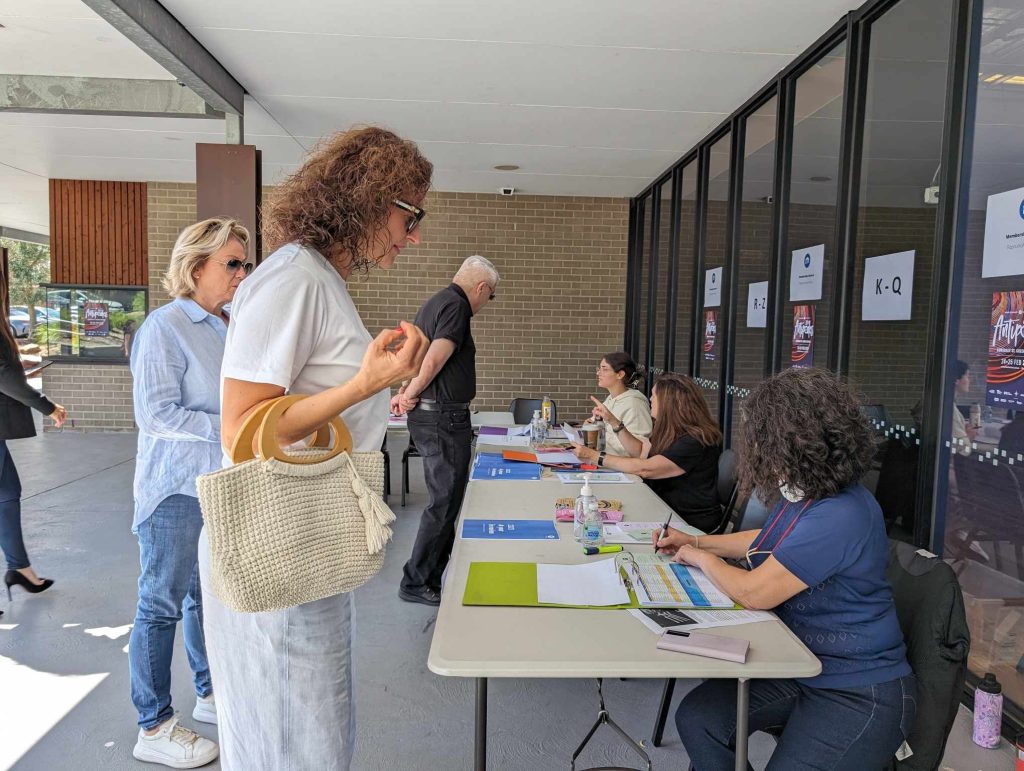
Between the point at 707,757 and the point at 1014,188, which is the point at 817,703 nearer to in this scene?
the point at 707,757

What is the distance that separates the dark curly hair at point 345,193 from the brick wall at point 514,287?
745 cm

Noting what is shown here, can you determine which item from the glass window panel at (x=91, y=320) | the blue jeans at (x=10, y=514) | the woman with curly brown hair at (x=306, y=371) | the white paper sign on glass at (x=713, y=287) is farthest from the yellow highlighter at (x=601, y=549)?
the glass window panel at (x=91, y=320)

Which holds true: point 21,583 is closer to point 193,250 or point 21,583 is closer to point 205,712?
point 205,712

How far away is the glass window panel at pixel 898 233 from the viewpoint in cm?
289

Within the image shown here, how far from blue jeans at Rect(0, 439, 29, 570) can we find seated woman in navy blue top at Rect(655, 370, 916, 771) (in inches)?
138

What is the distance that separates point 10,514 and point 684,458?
3.41m

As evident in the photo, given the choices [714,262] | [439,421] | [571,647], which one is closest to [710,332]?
[714,262]

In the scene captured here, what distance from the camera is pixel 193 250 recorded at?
237 centimetres

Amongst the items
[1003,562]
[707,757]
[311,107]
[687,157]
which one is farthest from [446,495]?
[687,157]

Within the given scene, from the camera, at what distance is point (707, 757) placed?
1.81 metres

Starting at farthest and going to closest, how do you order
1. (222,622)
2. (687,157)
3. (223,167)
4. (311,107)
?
(687,157), (311,107), (223,167), (222,622)

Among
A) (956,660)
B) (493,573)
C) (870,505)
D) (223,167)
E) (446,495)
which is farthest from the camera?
(223,167)

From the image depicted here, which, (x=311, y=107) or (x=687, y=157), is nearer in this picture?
(x=311, y=107)

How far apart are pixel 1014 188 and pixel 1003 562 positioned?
126 centimetres
